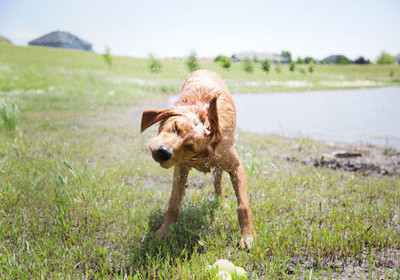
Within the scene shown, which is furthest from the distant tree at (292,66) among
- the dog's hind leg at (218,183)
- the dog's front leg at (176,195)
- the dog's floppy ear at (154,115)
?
the dog's floppy ear at (154,115)

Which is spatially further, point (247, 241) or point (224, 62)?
point (224, 62)

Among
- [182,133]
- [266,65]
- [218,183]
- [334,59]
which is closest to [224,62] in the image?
[266,65]

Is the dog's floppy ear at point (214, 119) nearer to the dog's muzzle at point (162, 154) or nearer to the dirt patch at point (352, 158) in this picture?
the dog's muzzle at point (162, 154)

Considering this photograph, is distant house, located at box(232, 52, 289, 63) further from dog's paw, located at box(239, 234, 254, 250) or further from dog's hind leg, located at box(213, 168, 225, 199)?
dog's paw, located at box(239, 234, 254, 250)

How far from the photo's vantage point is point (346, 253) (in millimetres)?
2805

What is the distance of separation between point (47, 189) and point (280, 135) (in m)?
6.99

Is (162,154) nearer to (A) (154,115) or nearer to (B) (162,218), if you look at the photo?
(A) (154,115)

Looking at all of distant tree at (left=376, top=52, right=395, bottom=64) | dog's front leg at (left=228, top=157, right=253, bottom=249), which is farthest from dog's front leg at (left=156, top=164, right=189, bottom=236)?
distant tree at (left=376, top=52, right=395, bottom=64)

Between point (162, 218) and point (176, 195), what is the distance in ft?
1.68

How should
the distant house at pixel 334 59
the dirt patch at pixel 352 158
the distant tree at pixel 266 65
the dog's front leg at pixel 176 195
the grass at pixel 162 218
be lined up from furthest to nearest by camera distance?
the dirt patch at pixel 352 158 → the distant tree at pixel 266 65 → the distant house at pixel 334 59 → the dog's front leg at pixel 176 195 → the grass at pixel 162 218

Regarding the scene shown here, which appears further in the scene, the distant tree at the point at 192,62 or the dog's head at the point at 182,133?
the distant tree at the point at 192,62

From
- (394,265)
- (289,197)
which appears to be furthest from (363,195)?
(394,265)

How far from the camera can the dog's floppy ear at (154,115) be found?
233cm

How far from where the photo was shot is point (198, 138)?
2.31 metres
